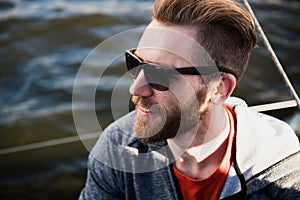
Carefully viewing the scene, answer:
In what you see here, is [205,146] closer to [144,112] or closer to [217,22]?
[144,112]

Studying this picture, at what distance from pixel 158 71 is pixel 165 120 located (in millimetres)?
119

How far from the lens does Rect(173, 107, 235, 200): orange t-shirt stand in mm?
1283

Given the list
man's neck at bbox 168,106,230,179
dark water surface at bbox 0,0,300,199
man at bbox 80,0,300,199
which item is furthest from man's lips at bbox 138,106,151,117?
dark water surface at bbox 0,0,300,199

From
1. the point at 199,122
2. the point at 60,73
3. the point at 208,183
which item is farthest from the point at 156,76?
the point at 60,73

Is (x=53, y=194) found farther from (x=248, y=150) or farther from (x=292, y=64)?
(x=292, y=64)

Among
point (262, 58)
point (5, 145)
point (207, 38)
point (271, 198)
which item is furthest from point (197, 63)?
point (262, 58)

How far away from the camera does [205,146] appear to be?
4.34 feet

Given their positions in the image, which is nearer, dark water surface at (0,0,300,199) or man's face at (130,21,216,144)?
man's face at (130,21,216,144)

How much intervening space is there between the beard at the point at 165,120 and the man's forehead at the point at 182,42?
9 centimetres

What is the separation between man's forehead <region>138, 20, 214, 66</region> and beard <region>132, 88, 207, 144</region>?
0.09 m

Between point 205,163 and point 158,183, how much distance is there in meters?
0.12

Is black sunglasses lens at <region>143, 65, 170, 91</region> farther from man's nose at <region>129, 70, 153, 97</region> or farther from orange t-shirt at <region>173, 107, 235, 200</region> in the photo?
orange t-shirt at <region>173, 107, 235, 200</region>

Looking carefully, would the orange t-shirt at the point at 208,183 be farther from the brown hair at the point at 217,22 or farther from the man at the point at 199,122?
Result: the brown hair at the point at 217,22

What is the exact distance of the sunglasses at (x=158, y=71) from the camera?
48.2 inches
